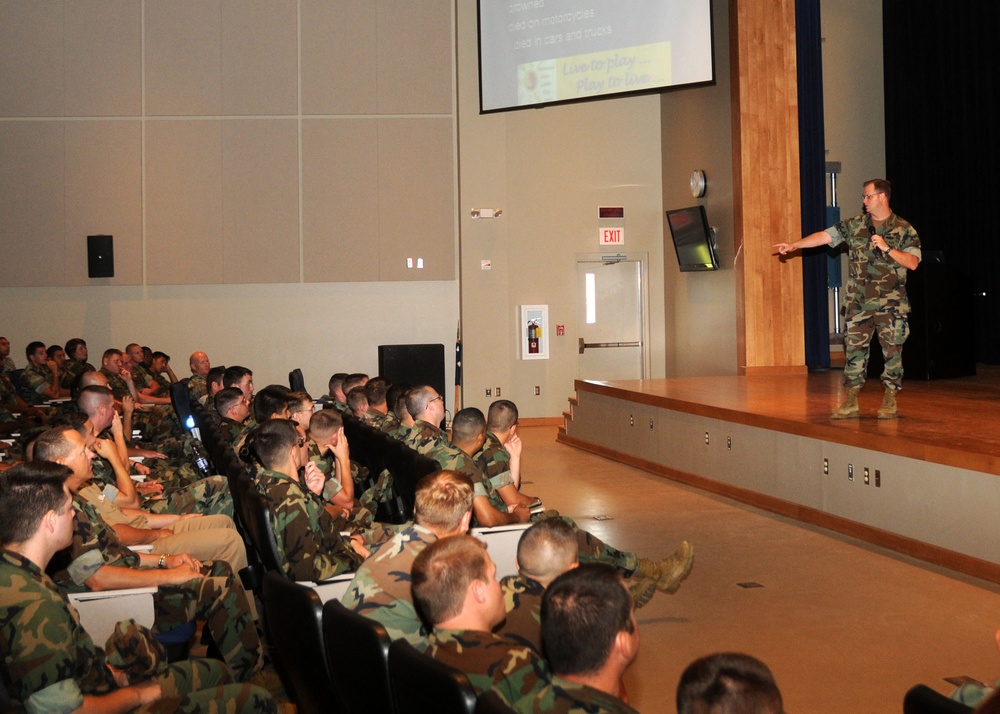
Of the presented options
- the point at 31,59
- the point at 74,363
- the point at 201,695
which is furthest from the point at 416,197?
the point at 201,695

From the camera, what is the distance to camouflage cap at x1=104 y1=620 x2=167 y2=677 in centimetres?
271

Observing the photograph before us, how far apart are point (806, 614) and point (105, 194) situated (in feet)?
33.2

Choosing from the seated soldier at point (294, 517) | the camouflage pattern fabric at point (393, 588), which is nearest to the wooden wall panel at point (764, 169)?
the seated soldier at point (294, 517)

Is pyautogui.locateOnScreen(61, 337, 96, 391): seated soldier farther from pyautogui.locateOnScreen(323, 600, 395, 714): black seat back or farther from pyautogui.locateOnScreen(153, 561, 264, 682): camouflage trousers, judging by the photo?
pyautogui.locateOnScreen(323, 600, 395, 714): black seat back

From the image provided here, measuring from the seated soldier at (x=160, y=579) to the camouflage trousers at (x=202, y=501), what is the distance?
120cm

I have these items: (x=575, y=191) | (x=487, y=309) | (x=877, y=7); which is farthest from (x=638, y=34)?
(x=877, y=7)

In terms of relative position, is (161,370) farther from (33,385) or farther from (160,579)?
(160,579)

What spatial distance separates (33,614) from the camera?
224 centimetres

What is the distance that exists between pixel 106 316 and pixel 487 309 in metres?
4.58

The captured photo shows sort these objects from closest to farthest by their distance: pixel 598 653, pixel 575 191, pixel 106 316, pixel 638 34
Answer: pixel 598 653, pixel 638 34, pixel 106 316, pixel 575 191

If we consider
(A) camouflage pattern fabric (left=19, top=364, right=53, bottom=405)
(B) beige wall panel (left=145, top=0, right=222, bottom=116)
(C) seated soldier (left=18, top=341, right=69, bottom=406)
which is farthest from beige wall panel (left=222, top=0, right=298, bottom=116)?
(A) camouflage pattern fabric (left=19, top=364, right=53, bottom=405)

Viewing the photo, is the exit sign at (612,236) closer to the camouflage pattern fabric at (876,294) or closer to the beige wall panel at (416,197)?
the beige wall panel at (416,197)

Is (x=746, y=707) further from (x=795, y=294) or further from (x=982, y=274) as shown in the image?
(x=982, y=274)

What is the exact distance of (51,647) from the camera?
7.36 ft
